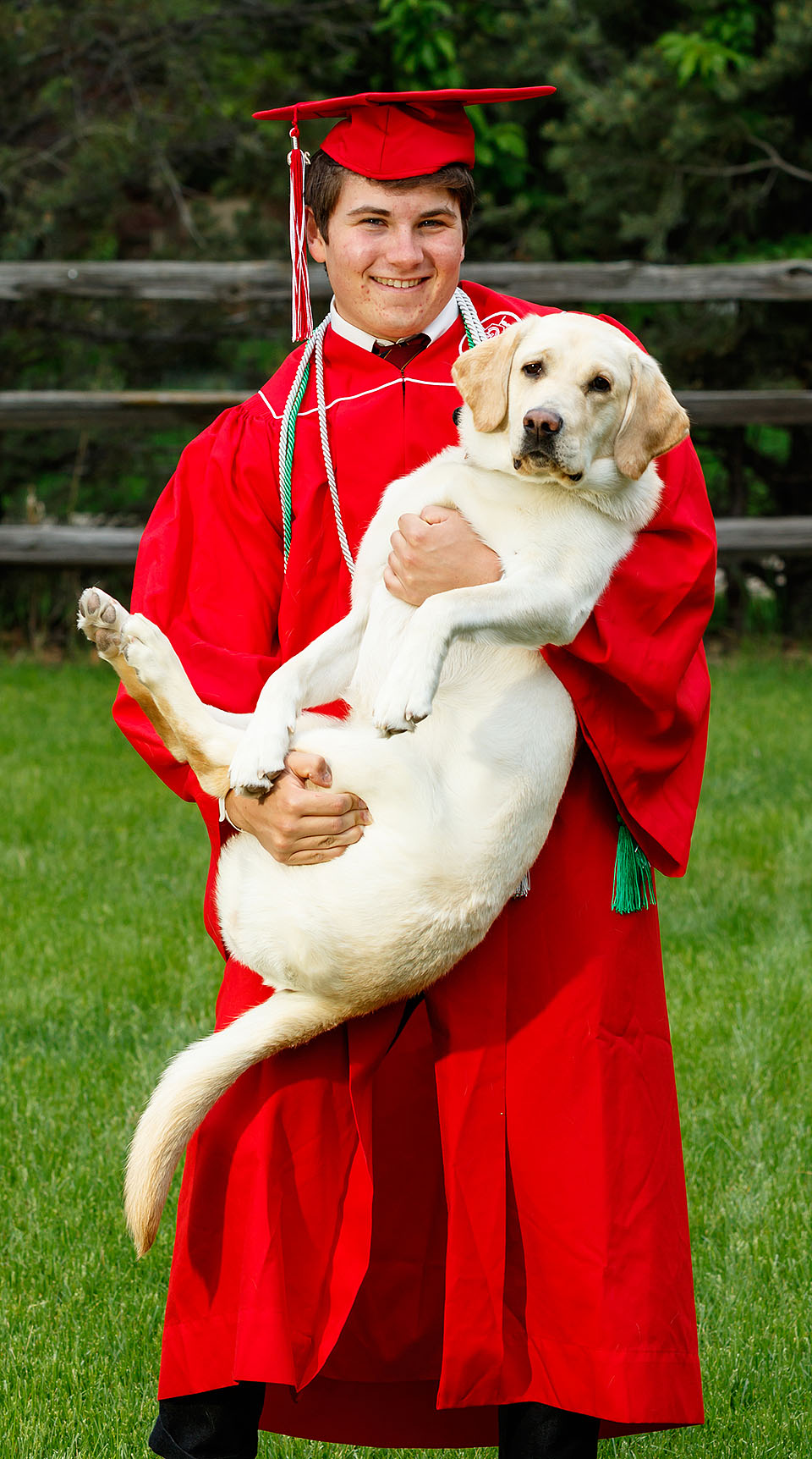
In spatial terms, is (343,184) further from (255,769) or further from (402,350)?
(255,769)

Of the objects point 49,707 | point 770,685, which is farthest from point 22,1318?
point 770,685

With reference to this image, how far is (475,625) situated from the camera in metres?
2.12

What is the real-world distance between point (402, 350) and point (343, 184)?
0.27m

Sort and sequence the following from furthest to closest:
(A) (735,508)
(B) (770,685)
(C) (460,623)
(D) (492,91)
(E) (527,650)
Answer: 1. (A) (735,508)
2. (B) (770,685)
3. (D) (492,91)
4. (E) (527,650)
5. (C) (460,623)

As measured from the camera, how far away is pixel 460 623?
2.11 metres

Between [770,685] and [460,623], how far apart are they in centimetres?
648

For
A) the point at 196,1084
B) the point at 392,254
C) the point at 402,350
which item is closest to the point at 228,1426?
the point at 196,1084

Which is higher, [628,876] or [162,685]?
[162,685]

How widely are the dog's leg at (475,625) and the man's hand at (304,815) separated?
174 millimetres

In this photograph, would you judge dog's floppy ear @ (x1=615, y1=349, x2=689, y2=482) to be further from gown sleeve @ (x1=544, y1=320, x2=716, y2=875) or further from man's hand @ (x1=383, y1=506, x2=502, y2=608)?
man's hand @ (x1=383, y1=506, x2=502, y2=608)

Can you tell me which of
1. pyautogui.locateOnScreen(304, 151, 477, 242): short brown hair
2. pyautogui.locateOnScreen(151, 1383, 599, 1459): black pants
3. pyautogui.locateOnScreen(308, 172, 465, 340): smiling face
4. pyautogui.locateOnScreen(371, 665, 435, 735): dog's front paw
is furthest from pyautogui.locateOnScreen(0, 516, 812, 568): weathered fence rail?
pyautogui.locateOnScreen(371, 665, 435, 735): dog's front paw

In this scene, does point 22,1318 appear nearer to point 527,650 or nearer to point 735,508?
point 527,650

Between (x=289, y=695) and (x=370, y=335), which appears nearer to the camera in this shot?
(x=289, y=695)

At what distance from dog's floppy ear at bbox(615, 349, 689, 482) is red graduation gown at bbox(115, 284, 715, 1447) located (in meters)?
0.07
